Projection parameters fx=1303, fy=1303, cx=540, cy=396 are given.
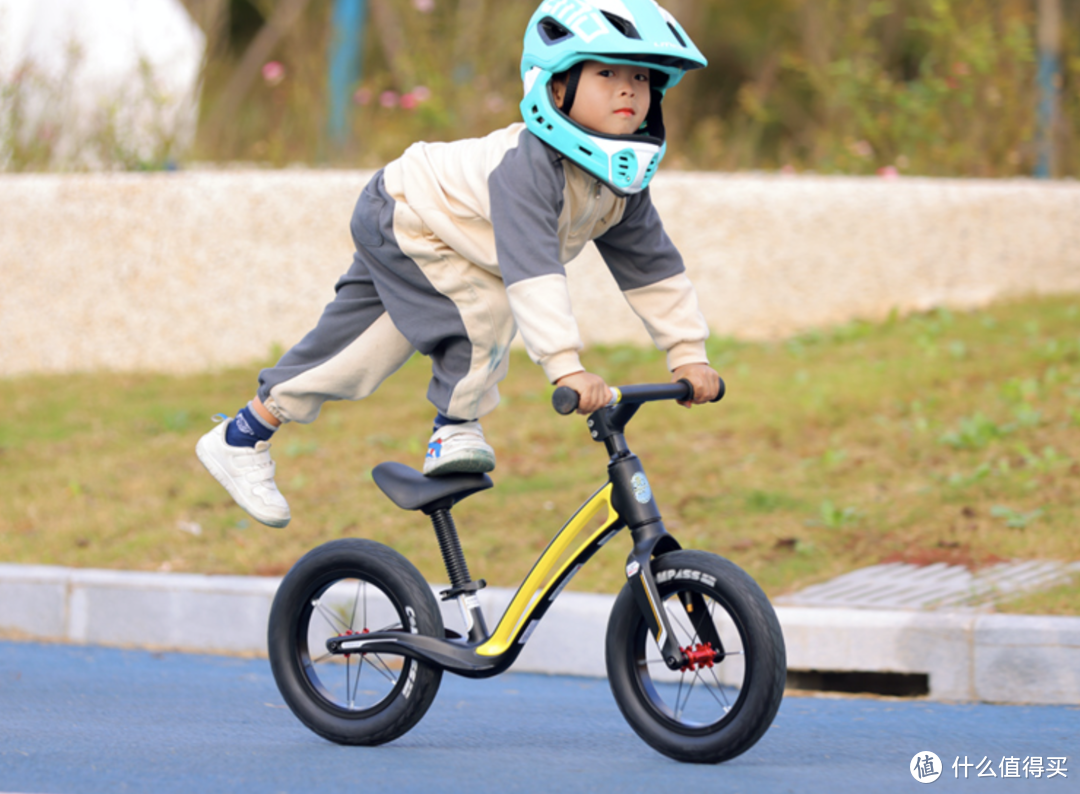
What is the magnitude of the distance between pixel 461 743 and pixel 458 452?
812mm

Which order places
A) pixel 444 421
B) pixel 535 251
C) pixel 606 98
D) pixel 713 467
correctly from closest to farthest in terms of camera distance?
pixel 535 251, pixel 606 98, pixel 444 421, pixel 713 467

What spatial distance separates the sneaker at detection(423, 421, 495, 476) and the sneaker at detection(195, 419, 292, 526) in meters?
0.47

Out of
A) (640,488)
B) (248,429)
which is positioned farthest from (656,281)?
(248,429)

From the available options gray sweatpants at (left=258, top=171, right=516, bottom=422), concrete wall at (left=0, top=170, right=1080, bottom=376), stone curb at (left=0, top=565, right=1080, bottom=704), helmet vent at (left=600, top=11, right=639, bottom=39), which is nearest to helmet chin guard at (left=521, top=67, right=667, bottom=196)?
helmet vent at (left=600, top=11, right=639, bottom=39)

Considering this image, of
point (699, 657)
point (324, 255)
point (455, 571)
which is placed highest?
point (699, 657)

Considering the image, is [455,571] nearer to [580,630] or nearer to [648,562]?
[648,562]

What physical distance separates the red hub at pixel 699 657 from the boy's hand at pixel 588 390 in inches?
25.0

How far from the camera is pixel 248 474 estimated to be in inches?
148

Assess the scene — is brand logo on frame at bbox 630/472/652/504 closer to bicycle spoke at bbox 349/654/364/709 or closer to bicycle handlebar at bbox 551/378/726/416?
bicycle handlebar at bbox 551/378/726/416

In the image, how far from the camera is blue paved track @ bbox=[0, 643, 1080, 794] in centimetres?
310

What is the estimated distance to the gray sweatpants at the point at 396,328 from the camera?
3.46m

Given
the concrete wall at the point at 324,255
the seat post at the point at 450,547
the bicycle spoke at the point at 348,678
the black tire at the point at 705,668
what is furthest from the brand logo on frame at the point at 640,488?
the concrete wall at the point at 324,255

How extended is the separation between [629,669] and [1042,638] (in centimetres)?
172

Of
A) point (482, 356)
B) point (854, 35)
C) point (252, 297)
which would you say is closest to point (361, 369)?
point (482, 356)
